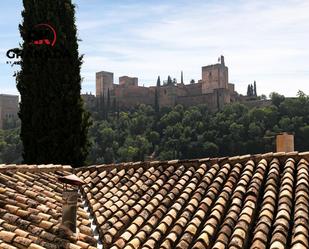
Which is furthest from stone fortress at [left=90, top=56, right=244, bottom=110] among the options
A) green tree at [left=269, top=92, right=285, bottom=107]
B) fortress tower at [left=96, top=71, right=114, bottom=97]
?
green tree at [left=269, top=92, right=285, bottom=107]

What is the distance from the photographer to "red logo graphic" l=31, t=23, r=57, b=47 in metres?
18.7

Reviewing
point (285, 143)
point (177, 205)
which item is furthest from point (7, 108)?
point (177, 205)

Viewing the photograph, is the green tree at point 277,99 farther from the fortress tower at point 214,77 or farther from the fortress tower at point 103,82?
the fortress tower at point 103,82

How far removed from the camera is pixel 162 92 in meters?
114

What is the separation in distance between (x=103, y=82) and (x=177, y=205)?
4629 inches

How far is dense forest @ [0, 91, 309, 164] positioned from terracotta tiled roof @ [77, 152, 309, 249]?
60705 millimetres

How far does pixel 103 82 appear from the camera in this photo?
12444 centimetres

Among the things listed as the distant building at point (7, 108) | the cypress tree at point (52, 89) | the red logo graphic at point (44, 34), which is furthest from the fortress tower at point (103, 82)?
the cypress tree at point (52, 89)

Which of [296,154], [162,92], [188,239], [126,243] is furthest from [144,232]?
[162,92]

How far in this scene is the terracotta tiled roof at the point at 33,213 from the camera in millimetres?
7078

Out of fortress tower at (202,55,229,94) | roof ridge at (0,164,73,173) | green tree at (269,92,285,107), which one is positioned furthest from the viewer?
fortress tower at (202,55,229,94)

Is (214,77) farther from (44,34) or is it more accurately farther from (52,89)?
(52,89)

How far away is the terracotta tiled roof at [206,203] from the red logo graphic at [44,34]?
31.2ft

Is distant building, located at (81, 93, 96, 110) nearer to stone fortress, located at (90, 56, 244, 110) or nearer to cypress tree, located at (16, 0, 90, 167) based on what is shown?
stone fortress, located at (90, 56, 244, 110)
